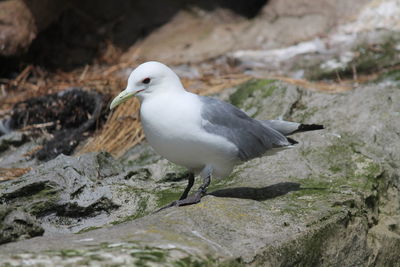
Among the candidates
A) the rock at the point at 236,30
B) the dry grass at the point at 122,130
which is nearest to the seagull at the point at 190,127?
the dry grass at the point at 122,130

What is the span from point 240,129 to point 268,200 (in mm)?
422

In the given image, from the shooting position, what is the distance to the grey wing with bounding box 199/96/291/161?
134 inches

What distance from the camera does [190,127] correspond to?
327cm

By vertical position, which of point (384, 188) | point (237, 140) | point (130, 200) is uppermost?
point (237, 140)

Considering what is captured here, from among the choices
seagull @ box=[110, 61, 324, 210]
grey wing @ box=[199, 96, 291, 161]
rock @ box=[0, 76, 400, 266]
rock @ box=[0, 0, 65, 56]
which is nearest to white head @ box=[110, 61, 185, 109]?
seagull @ box=[110, 61, 324, 210]

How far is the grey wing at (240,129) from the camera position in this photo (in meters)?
3.40

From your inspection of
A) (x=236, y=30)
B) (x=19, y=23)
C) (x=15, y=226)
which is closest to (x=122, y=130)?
(x=19, y=23)

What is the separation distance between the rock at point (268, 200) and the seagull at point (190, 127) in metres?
0.22

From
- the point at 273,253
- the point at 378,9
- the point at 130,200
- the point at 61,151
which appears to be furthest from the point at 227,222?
the point at 378,9

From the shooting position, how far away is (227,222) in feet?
9.89

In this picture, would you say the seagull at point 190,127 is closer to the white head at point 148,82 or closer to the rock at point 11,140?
the white head at point 148,82

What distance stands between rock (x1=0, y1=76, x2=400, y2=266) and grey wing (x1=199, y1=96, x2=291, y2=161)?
0.27 metres

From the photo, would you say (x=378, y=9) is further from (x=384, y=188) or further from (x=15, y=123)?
(x=15, y=123)

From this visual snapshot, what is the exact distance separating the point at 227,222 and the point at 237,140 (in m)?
0.62
